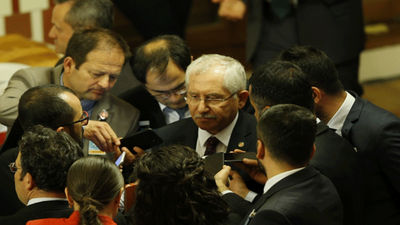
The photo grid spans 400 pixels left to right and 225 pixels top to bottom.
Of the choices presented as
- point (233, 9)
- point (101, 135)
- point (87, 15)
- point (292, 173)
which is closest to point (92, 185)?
point (292, 173)

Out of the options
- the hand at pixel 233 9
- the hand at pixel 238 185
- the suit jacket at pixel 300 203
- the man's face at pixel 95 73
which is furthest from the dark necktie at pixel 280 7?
the suit jacket at pixel 300 203

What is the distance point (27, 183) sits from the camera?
2271 mm

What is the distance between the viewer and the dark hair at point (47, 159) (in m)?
2.26

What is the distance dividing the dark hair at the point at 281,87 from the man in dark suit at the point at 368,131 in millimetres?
238

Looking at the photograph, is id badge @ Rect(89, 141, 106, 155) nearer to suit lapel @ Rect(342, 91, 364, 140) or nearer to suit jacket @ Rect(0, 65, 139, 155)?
suit jacket @ Rect(0, 65, 139, 155)

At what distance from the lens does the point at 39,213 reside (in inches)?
87.1

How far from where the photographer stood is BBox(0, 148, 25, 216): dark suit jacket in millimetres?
2871

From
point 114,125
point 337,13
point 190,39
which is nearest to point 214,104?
point 114,125

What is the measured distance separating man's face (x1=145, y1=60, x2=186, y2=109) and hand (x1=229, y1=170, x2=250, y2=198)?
35.6 inches

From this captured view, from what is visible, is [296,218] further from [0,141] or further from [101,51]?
[0,141]

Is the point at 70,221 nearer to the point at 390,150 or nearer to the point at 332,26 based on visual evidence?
the point at 390,150

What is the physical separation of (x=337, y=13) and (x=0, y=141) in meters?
2.61

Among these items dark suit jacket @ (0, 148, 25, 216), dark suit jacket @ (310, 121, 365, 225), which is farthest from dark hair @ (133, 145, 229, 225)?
dark suit jacket @ (0, 148, 25, 216)

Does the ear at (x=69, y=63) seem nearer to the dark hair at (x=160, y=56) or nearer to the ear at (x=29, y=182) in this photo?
the dark hair at (x=160, y=56)
